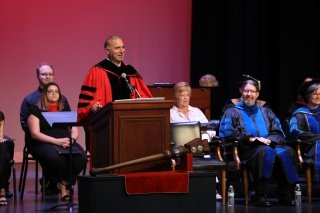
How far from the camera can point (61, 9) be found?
473 inches

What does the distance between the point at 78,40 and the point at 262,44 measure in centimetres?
300

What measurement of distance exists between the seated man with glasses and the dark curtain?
2613 mm

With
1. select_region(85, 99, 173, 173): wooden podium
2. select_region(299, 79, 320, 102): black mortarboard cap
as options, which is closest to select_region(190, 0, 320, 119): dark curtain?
select_region(299, 79, 320, 102): black mortarboard cap

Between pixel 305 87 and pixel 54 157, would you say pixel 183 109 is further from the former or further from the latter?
pixel 54 157

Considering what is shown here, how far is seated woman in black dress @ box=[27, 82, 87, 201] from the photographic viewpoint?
25.4 ft

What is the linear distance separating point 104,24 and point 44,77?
Result: 378cm

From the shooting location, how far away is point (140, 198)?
214 inches

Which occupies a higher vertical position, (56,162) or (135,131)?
(135,131)

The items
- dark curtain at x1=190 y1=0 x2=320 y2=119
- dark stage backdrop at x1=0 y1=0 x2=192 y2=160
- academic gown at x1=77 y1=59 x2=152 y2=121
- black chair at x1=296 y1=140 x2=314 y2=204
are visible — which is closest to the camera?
academic gown at x1=77 y1=59 x2=152 y2=121

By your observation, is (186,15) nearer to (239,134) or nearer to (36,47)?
(36,47)

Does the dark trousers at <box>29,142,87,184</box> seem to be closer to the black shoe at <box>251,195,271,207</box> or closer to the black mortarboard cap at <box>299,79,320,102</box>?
the black shoe at <box>251,195,271,207</box>

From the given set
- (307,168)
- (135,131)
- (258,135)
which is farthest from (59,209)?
(307,168)

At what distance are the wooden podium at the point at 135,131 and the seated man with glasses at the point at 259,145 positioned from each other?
2.00m

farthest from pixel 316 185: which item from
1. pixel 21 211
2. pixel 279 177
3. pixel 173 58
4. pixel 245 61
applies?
pixel 173 58
